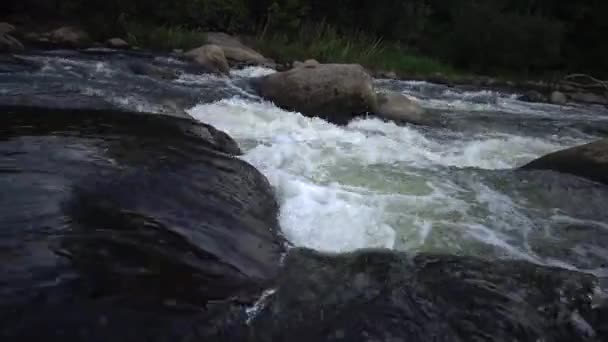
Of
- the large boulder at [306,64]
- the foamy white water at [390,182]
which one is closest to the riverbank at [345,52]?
the large boulder at [306,64]

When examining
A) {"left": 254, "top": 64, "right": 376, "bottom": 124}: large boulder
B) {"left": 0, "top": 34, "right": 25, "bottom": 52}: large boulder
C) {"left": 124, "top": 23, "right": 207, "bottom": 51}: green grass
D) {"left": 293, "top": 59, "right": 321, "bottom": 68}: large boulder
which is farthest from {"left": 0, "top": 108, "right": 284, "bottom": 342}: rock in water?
{"left": 124, "top": 23, "right": 207, "bottom": 51}: green grass

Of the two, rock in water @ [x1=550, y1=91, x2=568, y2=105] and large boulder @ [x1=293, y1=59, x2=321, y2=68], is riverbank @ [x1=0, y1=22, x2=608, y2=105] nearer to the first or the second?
rock in water @ [x1=550, y1=91, x2=568, y2=105]

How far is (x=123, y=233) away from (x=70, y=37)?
11.1 meters

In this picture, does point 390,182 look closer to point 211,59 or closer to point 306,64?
point 306,64

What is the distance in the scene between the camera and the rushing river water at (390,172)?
3.63 m

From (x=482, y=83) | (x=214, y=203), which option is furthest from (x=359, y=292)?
(x=482, y=83)

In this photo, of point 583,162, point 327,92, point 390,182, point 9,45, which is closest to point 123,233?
Answer: point 390,182

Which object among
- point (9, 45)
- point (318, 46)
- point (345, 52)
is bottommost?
point (345, 52)

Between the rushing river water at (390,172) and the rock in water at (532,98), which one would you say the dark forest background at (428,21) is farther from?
the rushing river water at (390,172)

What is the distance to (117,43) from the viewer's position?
12.6 m

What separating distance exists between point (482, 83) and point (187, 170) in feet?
47.0

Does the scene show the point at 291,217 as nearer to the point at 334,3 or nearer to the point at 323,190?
the point at 323,190

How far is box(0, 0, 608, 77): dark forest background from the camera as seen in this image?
47.6 feet

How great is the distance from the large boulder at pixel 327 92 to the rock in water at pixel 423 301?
462 cm
